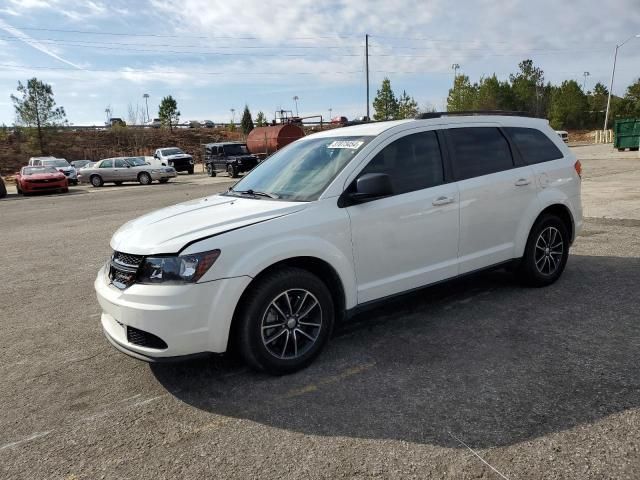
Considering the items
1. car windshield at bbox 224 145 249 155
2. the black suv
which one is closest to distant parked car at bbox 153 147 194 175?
the black suv

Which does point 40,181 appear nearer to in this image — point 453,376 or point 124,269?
point 124,269

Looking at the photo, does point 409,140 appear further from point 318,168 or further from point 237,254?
point 237,254

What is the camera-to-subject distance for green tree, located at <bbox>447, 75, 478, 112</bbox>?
67.4m

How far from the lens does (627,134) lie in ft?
104

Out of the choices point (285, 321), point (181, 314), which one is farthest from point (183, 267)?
point (285, 321)

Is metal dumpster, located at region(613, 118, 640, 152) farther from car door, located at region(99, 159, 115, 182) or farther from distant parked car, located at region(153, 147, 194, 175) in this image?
car door, located at region(99, 159, 115, 182)

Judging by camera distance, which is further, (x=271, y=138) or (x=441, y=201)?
(x=271, y=138)

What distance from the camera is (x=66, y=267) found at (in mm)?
7605

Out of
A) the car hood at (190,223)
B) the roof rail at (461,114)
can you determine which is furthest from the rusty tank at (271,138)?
the car hood at (190,223)

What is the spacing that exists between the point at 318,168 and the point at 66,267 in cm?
518

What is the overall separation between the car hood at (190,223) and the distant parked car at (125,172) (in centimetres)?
2489

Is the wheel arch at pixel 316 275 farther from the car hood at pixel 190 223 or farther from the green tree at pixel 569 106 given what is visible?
the green tree at pixel 569 106

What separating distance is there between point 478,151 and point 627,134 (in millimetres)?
32726

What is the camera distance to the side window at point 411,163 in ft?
13.6
